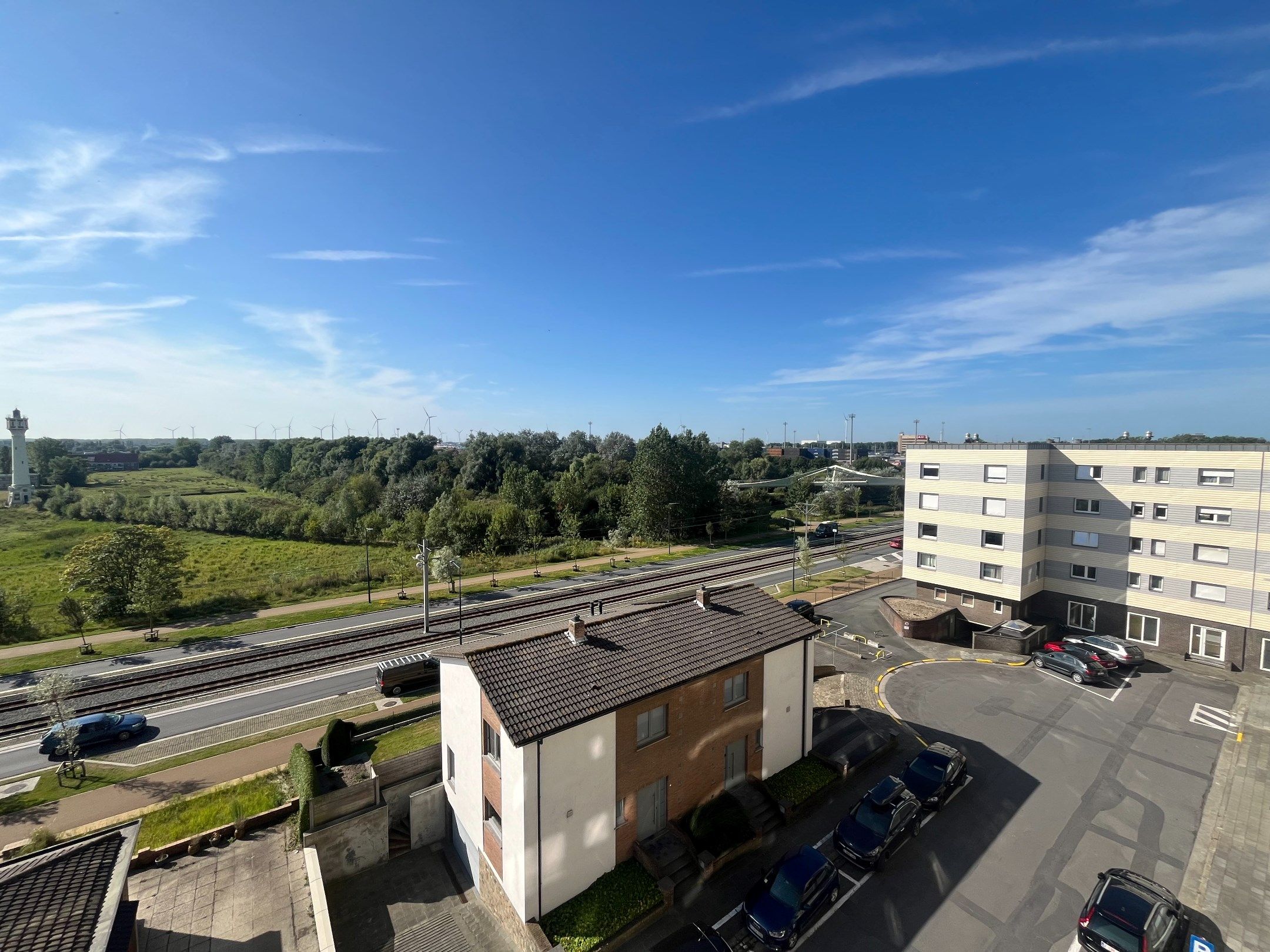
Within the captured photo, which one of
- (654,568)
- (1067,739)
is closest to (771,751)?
(1067,739)

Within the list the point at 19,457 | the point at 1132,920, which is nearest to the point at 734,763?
the point at 1132,920

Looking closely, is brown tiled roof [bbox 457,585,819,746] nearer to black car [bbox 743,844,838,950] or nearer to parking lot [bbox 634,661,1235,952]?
black car [bbox 743,844,838,950]

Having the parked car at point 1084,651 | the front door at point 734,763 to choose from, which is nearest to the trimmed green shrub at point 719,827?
the front door at point 734,763

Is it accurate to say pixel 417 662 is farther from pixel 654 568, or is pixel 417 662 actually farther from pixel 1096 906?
pixel 654 568

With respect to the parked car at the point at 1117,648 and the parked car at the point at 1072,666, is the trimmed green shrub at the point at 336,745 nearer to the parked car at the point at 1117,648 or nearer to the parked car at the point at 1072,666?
the parked car at the point at 1072,666

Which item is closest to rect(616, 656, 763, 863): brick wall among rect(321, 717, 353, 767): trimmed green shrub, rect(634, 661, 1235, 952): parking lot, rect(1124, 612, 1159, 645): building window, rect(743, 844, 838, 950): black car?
rect(634, 661, 1235, 952): parking lot

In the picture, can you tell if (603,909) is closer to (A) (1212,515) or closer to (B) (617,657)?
(B) (617,657)
